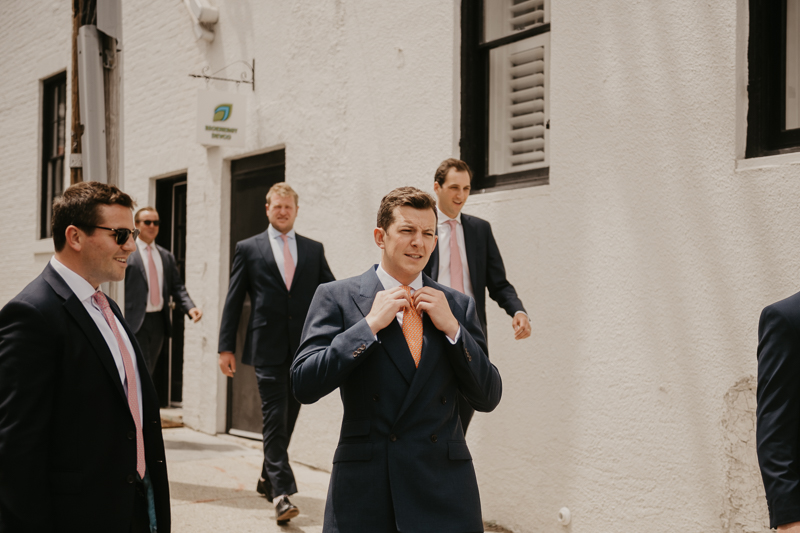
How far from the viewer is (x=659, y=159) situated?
15.4 feet

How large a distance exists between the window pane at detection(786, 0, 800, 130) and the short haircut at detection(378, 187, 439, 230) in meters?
2.49

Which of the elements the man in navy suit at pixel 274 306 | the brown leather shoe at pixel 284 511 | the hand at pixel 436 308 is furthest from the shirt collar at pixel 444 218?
the hand at pixel 436 308

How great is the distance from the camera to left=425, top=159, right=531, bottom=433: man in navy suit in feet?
16.3

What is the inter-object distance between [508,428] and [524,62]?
2575 mm

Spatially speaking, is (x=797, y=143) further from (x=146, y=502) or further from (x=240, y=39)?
(x=240, y=39)

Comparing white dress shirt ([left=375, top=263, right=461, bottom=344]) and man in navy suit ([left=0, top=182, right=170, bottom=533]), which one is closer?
man in navy suit ([left=0, top=182, right=170, bottom=533])

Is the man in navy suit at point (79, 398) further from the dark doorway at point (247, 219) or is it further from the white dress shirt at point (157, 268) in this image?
the dark doorway at point (247, 219)

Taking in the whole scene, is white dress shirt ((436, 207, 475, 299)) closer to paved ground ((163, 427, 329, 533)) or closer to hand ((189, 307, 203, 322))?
paved ground ((163, 427, 329, 533))

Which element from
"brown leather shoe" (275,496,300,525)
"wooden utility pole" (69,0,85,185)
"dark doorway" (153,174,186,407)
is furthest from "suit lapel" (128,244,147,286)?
"brown leather shoe" (275,496,300,525)

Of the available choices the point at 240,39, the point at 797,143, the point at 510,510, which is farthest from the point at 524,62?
the point at 240,39

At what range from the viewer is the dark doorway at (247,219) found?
8516 mm

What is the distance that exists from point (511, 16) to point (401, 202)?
3734mm

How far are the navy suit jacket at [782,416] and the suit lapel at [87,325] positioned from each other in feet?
6.28

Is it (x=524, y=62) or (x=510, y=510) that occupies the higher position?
(x=524, y=62)
